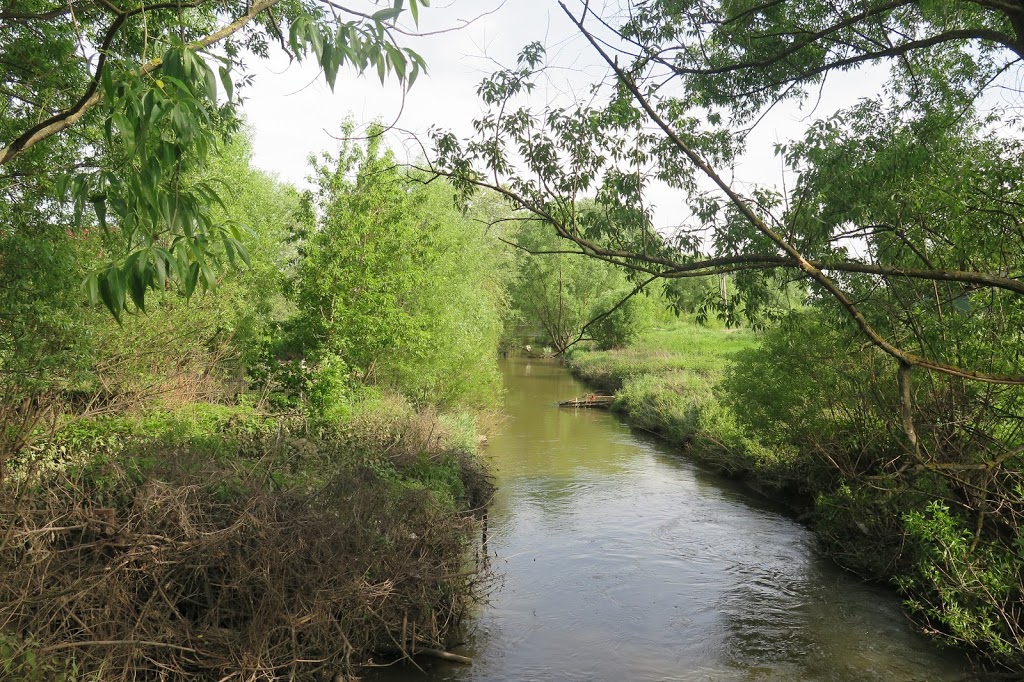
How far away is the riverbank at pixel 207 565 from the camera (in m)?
6.58

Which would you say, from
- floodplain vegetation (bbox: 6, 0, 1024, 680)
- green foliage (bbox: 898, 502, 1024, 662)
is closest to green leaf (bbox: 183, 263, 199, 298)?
floodplain vegetation (bbox: 6, 0, 1024, 680)

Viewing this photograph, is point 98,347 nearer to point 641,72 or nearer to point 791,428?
point 641,72

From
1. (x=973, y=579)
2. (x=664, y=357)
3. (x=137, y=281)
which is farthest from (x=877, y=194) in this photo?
(x=664, y=357)

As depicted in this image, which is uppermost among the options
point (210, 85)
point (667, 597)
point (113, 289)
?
point (210, 85)

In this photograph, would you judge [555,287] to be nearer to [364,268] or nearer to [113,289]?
[364,268]

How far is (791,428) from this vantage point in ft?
52.7

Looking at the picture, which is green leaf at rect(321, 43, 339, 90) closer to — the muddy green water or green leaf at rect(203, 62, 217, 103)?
green leaf at rect(203, 62, 217, 103)

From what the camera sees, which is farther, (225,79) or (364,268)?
(364,268)

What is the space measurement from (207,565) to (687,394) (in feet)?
70.4

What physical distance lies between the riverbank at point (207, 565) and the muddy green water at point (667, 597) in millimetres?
1363

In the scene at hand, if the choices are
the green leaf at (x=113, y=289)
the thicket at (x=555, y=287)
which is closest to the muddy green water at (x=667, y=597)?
the green leaf at (x=113, y=289)

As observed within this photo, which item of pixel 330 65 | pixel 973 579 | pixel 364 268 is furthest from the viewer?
pixel 364 268

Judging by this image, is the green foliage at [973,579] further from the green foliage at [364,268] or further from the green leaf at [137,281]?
the green foliage at [364,268]

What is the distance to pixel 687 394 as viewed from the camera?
87.9 ft
